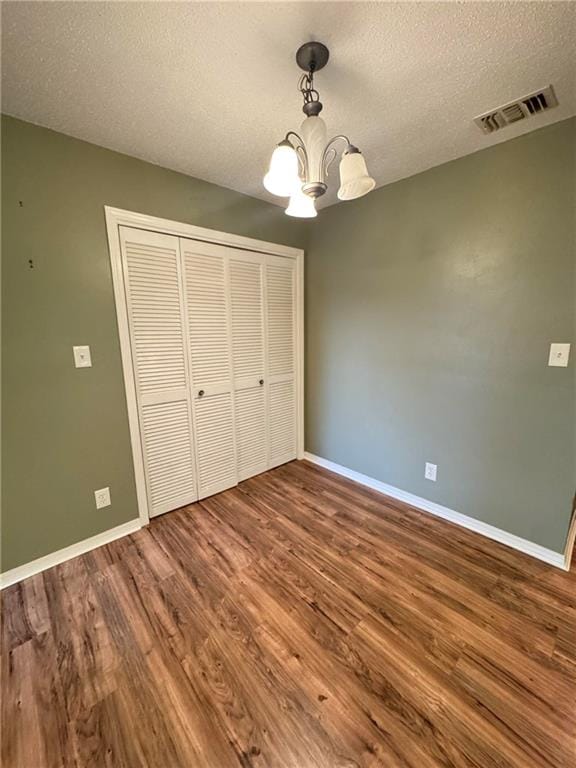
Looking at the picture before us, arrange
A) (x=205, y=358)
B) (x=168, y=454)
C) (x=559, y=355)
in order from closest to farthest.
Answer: (x=559, y=355)
(x=168, y=454)
(x=205, y=358)

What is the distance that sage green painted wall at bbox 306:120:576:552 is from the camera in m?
1.62

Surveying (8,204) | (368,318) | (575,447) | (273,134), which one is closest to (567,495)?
(575,447)

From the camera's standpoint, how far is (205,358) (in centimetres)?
226

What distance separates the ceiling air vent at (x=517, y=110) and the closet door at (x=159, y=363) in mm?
1883

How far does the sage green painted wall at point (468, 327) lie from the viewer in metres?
1.62

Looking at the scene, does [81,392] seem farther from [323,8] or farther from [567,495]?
[567,495]

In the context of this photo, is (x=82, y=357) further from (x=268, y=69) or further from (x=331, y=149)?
(x=331, y=149)

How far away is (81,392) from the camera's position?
5.77 ft

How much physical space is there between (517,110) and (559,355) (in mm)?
1232

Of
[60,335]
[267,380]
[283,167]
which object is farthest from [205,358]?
[283,167]

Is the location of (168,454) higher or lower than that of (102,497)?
higher

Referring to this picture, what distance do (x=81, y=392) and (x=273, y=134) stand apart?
181 centimetres

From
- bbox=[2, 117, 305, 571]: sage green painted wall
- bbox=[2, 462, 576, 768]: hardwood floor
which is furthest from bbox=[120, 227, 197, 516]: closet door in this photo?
bbox=[2, 462, 576, 768]: hardwood floor

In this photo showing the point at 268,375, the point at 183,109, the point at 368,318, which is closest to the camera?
the point at 183,109
